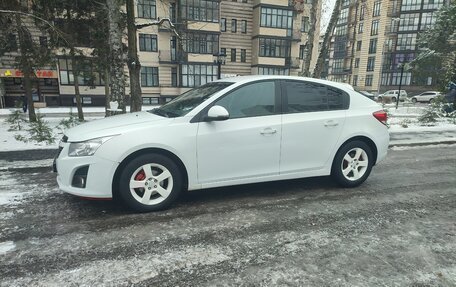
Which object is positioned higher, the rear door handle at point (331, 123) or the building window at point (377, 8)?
the building window at point (377, 8)

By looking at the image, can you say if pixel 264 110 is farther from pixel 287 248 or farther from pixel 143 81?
pixel 143 81

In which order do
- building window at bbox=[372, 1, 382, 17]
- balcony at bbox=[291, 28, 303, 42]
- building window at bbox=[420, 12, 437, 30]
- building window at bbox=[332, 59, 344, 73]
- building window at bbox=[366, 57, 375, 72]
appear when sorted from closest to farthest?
balcony at bbox=[291, 28, 303, 42] → building window at bbox=[420, 12, 437, 30] → building window at bbox=[372, 1, 382, 17] → building window at bbox=[366, 57, 375, 72] → building window at bbox=[332, 59, 344, 73]

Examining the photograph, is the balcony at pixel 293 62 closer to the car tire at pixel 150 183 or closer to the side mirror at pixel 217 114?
the side mirror at pixel 217 114

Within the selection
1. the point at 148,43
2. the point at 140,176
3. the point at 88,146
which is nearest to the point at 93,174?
the point at 88,146

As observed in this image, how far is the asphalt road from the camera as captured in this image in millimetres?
2686

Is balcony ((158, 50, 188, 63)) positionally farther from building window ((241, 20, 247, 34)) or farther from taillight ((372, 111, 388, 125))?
taillight ((372, 111, 388, 125))

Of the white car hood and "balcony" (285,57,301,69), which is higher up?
"balcony" (285,57,301,69)

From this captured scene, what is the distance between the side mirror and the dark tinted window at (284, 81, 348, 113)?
3.47 feet

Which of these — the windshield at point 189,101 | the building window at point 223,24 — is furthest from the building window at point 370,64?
the windshield at point 189,101

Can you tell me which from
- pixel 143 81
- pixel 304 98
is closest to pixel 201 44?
pixel 143 81

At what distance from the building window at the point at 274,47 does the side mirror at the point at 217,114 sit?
3623 cm

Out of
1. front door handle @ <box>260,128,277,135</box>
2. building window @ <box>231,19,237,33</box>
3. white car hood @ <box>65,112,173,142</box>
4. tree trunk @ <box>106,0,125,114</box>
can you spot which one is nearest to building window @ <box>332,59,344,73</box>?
building window @ <box>231,19,237,33</box>

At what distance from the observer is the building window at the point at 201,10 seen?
111ft

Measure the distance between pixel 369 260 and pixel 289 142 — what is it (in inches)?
76.1
